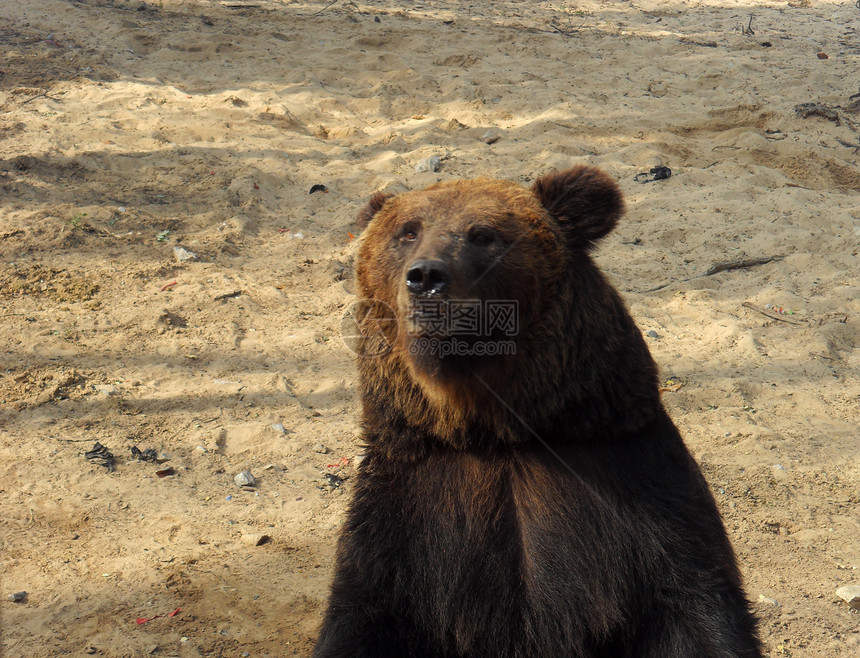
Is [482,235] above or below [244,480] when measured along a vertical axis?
above

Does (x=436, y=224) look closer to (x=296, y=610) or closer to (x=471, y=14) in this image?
(x=296, y=610)

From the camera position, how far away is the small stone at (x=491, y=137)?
815cm

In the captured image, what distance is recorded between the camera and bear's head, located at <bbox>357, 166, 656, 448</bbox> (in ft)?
9.15

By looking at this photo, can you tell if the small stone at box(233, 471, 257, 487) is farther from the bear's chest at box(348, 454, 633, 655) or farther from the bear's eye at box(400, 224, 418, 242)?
the bear's eye at box(400, 224, 418, 242)

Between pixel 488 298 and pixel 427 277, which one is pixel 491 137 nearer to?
pixel 488 298

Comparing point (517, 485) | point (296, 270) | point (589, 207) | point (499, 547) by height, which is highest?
point (589, 207)

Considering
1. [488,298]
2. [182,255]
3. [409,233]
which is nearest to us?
[488,298]

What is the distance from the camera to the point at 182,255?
6.32m

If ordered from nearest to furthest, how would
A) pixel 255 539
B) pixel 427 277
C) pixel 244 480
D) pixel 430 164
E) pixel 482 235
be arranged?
pixel 427 277
pixel 482 235
pixel 255 539
pixel 244 480
pixel 430 164

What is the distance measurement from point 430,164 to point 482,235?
4697mm

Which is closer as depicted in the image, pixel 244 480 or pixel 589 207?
pixel 589 207

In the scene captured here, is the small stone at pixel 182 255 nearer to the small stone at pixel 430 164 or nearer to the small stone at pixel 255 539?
the small stone at pixel 430 164

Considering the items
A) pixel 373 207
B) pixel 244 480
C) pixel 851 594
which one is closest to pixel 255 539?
pixel 244 480

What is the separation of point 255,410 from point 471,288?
2.46 metres
